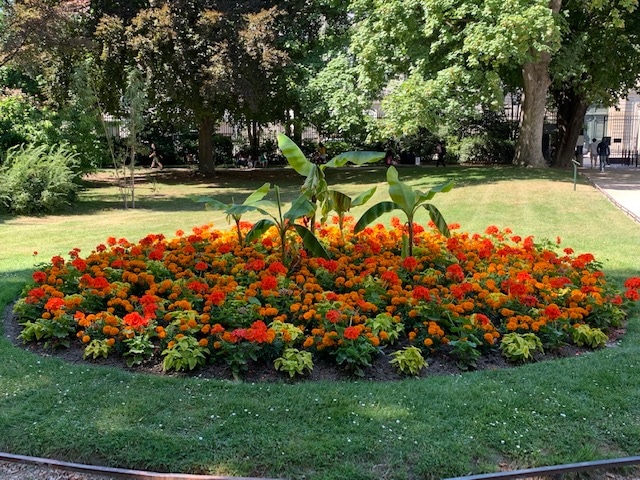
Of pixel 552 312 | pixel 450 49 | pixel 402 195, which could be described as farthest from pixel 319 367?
pixel 450 49

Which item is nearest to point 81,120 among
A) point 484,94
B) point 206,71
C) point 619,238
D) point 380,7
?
point 206,71

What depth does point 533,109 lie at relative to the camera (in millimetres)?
23203

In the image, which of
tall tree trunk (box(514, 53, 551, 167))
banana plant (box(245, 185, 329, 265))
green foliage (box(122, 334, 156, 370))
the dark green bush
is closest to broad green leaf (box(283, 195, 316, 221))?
banana plant (box(245, 185, 329, 265))

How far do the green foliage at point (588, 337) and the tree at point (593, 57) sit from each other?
748 inches

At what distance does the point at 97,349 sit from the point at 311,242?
7.82ft

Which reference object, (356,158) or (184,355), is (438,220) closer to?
(356,158)

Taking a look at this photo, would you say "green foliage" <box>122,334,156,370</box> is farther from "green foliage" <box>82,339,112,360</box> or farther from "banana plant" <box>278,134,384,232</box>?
"banana plant" <box>278,134,384,232</box>

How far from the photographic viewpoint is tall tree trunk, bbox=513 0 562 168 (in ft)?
73.8

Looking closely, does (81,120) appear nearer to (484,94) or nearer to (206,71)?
(206,71)

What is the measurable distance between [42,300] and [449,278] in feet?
12.4

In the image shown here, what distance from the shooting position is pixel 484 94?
2042 centimetres

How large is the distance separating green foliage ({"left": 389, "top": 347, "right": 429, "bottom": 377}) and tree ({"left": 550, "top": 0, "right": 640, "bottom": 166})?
794 inches

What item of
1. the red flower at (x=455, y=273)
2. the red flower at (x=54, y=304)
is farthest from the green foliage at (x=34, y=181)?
the red flower at (x=455, y=273)

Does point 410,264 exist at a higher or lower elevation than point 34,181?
lower
